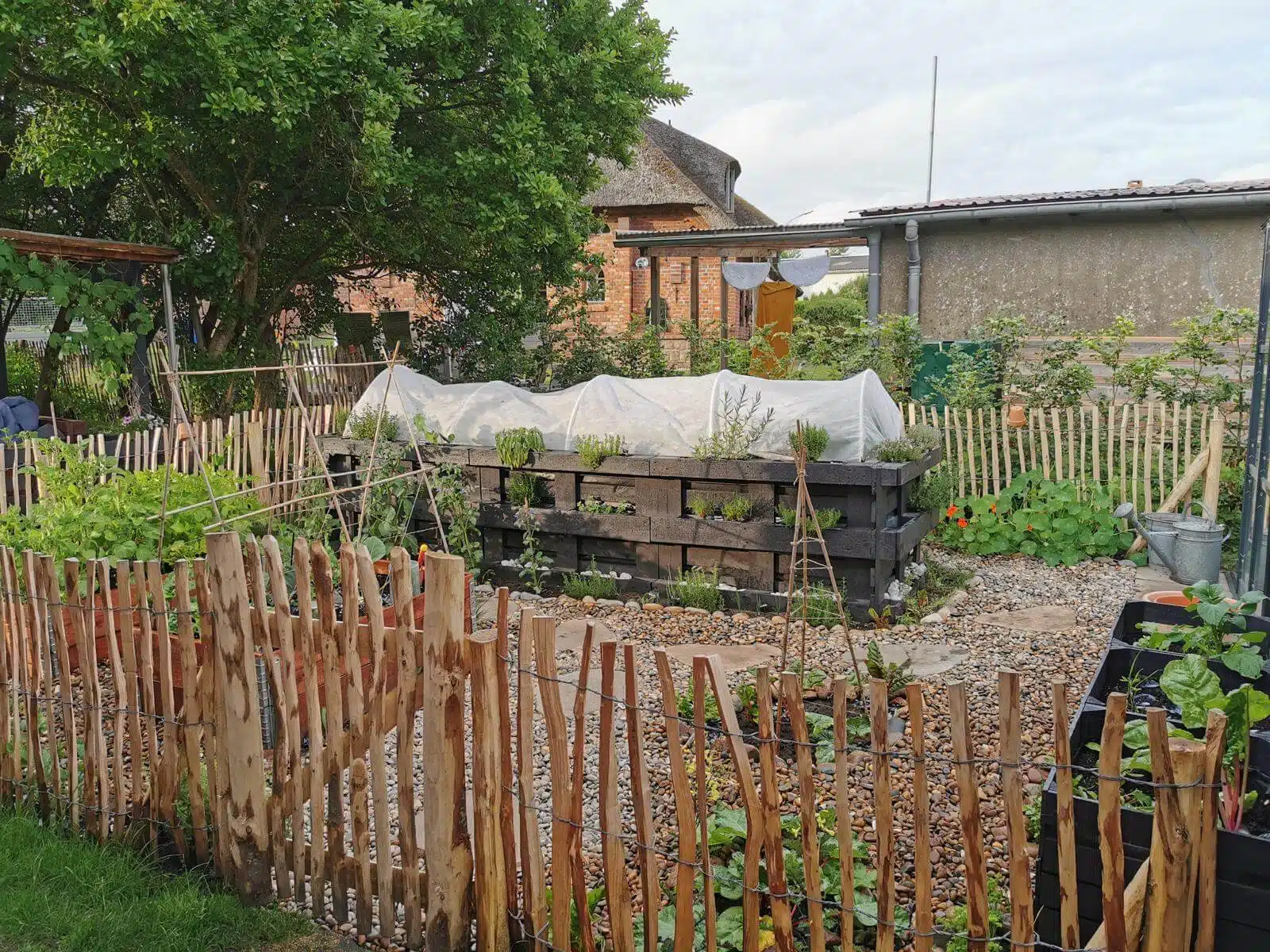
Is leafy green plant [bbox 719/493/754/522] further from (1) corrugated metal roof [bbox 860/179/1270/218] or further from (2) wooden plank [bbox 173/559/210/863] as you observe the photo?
(1) corrugated metal roof [bbox 860/179/1270/218]

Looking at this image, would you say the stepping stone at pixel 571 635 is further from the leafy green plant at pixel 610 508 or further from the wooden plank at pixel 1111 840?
the wooden plank at pixel 1111 840

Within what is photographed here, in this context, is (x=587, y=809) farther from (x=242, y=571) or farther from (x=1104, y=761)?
(x=1104, y=761)

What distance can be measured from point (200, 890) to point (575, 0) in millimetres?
10630

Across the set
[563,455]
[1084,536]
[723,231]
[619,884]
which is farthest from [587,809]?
[723,231]

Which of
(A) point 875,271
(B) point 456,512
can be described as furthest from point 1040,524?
(A) point 875,271

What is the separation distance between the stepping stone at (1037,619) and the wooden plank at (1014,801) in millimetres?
4399

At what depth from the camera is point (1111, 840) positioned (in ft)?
6.74

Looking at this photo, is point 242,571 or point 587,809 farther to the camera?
point 587,809

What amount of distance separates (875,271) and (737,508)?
822cm

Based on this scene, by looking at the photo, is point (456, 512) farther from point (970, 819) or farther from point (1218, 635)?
point (970, 819)

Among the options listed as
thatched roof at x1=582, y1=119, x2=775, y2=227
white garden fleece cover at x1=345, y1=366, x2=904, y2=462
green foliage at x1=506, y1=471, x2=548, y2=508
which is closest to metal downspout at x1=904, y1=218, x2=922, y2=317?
white garden fleece cover at x1=345, y1=366, x2=904, y2=462

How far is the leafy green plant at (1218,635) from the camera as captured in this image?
2883mm

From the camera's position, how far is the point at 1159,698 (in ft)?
10.3

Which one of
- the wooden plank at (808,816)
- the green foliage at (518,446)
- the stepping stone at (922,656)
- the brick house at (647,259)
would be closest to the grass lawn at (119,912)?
the wooden plank at (808,816)
